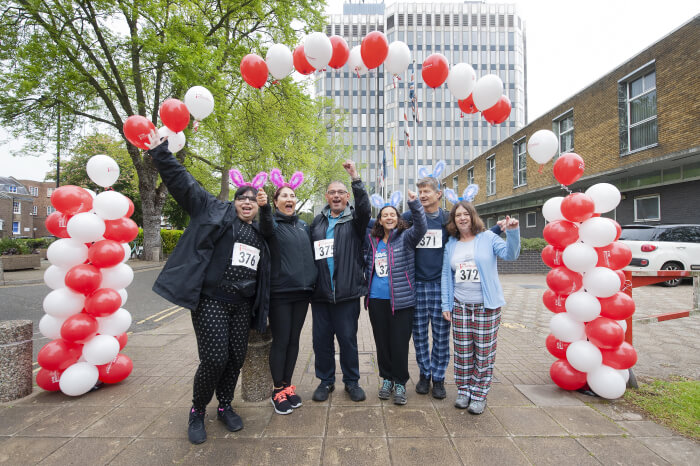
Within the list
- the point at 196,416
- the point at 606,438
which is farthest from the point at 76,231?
the point at 606,438

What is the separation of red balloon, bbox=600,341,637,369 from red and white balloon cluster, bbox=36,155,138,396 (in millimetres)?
4778

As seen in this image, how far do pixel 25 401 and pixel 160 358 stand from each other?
139 cm

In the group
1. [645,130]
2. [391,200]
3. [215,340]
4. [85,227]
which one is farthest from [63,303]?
[645,130]

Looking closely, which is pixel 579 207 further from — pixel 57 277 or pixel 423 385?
pixel 57 277

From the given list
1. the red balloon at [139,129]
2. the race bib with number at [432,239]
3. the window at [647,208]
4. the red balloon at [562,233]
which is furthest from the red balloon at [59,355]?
the window at [647,208]

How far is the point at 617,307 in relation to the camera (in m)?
3.16

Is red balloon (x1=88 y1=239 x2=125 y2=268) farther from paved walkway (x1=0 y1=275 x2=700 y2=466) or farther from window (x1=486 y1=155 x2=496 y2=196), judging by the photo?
window (x1=486 y1=155 x2=496 y2=196)

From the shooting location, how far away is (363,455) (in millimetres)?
2426

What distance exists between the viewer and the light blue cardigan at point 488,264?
3053 millimetres

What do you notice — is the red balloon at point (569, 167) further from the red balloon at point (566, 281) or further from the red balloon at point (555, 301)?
the red balloon at point (555, 301)

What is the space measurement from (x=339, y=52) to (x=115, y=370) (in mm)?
4299

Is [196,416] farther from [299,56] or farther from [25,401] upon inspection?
[299,56]

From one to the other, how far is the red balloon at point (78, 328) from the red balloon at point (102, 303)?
77 mm

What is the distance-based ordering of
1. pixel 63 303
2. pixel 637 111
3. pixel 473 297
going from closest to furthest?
pixel 473 297, pixel 63 303, pixel 637 111
